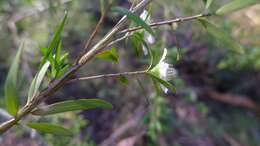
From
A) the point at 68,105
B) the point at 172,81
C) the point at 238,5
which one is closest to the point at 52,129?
A: the point at 68,105

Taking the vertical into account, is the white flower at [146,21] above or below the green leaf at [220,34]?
above

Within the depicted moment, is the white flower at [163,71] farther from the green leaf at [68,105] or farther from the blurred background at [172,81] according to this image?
the blurred background at [172,81]

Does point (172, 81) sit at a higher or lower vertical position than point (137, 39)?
lower

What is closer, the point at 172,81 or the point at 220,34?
the point at 220,34

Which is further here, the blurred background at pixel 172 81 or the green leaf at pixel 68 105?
the blurred background at pixel 172 81

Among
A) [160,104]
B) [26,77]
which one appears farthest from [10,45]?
[160,104]

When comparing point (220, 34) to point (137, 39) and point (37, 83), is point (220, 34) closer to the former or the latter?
point (137, 39)

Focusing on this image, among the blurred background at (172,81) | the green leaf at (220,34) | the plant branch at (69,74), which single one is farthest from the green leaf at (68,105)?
the blurred background at (172,81)

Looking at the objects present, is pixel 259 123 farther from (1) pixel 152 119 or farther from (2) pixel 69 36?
(2) pixel 69 36
